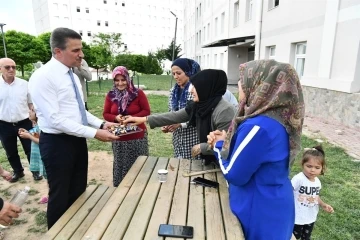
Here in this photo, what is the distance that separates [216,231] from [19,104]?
3.48 metres

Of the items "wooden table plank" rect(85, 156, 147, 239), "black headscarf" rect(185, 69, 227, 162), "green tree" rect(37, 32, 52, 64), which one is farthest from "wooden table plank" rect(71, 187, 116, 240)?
"green tree" rect(37, 32, 52, 64)

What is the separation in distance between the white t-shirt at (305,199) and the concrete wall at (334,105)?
16.2 feet

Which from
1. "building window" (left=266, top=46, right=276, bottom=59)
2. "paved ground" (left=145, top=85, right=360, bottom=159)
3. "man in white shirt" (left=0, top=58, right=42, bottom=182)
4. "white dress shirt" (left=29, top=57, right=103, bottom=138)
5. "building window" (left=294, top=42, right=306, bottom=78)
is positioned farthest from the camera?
"building window" (left=266, top=46, right=276, bottom=59)

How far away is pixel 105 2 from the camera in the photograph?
152ft

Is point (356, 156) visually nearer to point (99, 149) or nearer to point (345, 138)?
point (345, 138)

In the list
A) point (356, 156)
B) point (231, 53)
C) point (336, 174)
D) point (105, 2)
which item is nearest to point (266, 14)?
point (231, 53)

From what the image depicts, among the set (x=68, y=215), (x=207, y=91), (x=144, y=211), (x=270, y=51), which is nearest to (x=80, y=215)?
(x=68, y=215)

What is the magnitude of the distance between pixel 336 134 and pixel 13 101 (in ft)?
21.3

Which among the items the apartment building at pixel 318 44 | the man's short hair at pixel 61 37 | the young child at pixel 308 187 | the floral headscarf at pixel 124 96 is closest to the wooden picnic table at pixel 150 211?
the young child at pixel 308 187

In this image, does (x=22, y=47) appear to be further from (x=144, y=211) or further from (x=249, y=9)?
(x=144, y=211)

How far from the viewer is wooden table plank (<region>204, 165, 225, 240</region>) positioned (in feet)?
4.70

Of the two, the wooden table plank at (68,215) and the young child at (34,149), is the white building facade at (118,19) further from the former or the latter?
the wooden table plank at (68,215)

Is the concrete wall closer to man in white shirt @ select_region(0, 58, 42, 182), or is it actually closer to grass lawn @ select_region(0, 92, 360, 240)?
grass lawn @ select_region(0, 92, 360, 240)

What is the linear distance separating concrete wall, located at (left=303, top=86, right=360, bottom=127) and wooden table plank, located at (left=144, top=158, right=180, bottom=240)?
575 centimetres
